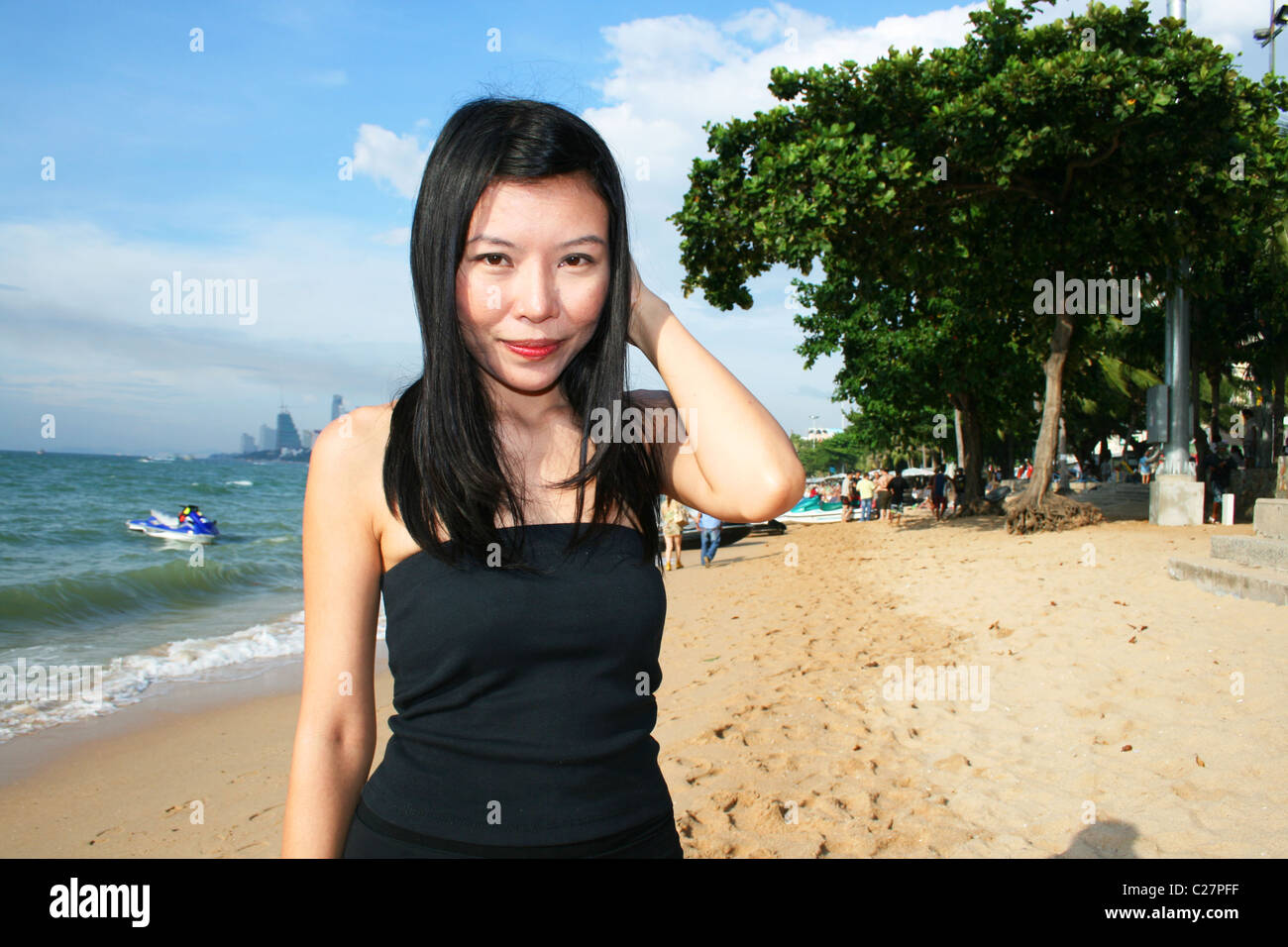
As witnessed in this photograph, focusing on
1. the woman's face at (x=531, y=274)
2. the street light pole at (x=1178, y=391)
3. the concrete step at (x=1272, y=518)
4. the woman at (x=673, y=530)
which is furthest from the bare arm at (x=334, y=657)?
the street light pole at (x=1178, y=391)

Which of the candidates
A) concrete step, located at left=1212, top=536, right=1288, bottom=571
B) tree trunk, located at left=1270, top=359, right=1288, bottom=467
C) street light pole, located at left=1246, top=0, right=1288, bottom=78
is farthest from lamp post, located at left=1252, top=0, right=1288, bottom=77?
concrete step, located at left=1212, top=536, right=1288, bottom=571

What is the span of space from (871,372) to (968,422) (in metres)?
3.21

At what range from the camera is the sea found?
30.1 ft

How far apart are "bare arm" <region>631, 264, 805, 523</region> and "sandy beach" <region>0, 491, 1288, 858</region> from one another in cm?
302

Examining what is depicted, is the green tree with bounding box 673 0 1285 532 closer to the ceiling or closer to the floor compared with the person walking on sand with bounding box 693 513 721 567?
closer to the ceiling

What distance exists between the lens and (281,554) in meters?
24.1

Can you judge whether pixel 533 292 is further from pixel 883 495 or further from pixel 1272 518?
pixel 883 495

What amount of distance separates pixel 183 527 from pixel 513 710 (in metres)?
28.8

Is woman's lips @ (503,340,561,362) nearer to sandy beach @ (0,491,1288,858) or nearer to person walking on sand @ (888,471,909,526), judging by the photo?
sandy beach @ (0,491,1288,858)

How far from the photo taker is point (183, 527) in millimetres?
26328

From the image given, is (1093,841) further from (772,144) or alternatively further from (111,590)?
(111,590)

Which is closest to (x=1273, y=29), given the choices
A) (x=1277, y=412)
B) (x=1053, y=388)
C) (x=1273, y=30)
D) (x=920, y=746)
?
(x=1273, y=30)

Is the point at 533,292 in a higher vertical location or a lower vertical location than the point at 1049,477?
higher

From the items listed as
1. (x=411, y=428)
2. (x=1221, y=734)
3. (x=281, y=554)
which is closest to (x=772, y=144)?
(x=1221, y=734)
